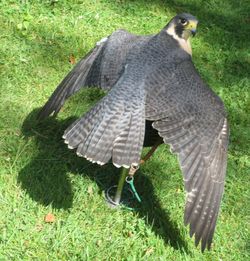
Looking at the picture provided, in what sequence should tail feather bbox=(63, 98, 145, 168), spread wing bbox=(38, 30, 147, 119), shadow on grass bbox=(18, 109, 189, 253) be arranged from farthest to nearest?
spread wing bbox=(38, 30, 147, 119)
shadow on grass bbox=(18, 109, 189, 253)
tail feather bbox=(63, 98, 145, 168)

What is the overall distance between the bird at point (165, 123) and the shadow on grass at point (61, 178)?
1.50 feet

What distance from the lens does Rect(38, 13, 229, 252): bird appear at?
12.3ft

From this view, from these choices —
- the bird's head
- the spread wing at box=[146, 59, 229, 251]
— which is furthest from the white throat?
the spread wing at box=[146, 59, 229, 251]

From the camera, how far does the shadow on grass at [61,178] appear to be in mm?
4387

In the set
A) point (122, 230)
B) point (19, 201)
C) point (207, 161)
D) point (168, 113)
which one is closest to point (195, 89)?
point (168, 113)

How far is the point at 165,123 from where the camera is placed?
3.93 meters

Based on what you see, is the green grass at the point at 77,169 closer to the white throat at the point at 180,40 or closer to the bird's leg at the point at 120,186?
the bird's leg at the point at 120,186

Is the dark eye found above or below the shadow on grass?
above

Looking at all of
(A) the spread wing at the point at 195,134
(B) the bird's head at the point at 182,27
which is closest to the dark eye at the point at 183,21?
(B) the bird's head at the point at 182,27

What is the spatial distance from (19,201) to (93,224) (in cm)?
67

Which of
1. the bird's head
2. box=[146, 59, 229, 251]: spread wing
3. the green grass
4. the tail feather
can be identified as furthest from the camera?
the bird's head

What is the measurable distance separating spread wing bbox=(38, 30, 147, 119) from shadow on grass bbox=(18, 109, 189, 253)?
30 centimetres

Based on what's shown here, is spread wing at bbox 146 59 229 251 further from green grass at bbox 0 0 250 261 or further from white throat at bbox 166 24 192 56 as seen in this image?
green grass at bbox 0 0 250 261

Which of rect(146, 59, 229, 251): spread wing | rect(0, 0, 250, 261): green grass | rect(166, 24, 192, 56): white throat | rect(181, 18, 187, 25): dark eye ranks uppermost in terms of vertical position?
rect(181, 18, 187, 25): dark eye
